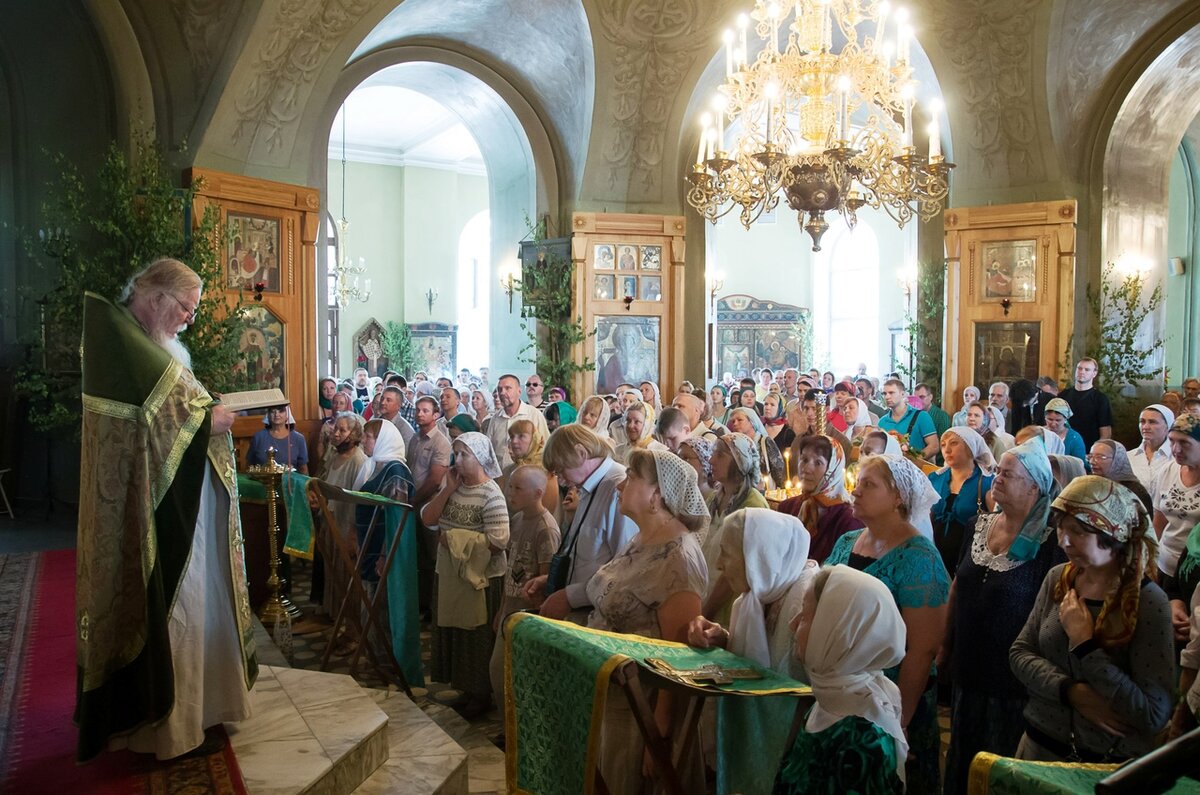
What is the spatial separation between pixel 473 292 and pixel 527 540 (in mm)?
23439

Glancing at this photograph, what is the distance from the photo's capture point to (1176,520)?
5.20 metres

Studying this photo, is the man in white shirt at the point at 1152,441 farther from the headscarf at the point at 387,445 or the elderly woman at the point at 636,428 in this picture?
the headscarf at the point at 387,445

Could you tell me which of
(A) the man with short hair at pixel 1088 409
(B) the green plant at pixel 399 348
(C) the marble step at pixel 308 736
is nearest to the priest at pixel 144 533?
(C) the marble step at pixel 308 736

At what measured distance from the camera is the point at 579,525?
4.56 m

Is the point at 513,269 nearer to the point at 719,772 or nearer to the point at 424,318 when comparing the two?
the point at 424,318

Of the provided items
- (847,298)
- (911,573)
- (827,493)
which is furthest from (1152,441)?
(847,298)

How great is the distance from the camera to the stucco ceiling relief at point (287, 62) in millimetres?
10711

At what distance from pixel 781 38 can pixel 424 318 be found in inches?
578

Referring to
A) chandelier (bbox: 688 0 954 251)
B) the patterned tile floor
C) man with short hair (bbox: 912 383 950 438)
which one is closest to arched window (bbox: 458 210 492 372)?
man with short hair (bbox: 912 383 950 438)

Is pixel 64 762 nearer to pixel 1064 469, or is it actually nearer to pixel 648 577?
pixel 648 577

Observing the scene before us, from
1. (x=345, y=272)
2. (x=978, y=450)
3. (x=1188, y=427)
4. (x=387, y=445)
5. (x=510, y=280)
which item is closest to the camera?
(x=1188, y=427)

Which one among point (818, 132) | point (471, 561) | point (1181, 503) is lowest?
point (471, 561)

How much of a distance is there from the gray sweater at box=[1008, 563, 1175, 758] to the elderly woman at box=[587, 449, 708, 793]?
1.18 meters

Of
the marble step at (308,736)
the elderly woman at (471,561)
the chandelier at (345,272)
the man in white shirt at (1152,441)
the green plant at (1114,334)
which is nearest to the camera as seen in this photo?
the marble step at (308,736)
